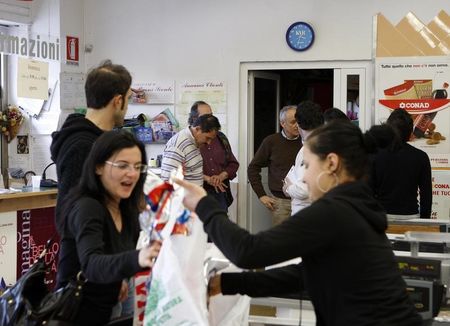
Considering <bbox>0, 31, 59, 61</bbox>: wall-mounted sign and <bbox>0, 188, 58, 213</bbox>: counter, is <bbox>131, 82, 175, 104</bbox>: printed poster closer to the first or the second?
<bbox>0, 31, 59, 61</bbox>: wall-mounted sign

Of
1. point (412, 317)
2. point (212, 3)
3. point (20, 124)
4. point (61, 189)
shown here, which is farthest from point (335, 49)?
point (412, 317)

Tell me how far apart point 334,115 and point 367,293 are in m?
2.31

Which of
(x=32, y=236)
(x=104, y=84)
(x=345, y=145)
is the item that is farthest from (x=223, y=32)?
(x=345, y=145)

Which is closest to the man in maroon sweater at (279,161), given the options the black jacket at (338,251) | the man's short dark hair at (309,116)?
the man's short dark hair at (309,116)

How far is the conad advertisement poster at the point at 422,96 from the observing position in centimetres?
560

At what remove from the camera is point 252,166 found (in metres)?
5.50

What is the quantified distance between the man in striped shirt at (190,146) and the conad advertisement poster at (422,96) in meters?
1.80

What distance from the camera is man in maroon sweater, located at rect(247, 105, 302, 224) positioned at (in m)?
5.31

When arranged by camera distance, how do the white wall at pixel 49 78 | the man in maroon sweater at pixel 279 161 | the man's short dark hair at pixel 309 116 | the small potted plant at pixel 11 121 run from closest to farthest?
the man's short dark hair at pixel 309 116, the man in maroon sweater at pixel 279 161, the small potted plant at pixel 11 121, the white wall at pixel 49 78

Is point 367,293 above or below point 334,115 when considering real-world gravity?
below

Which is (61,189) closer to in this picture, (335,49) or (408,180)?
(408,180)

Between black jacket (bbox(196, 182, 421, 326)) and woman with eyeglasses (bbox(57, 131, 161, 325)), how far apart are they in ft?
1.31

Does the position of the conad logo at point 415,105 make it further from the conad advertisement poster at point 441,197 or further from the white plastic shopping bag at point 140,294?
the white plastic shopping bag at point 140,294

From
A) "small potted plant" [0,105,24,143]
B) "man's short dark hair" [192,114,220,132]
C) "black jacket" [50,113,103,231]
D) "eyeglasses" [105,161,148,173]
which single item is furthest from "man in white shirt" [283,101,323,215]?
"small potted plant" [0,105,24,143]
